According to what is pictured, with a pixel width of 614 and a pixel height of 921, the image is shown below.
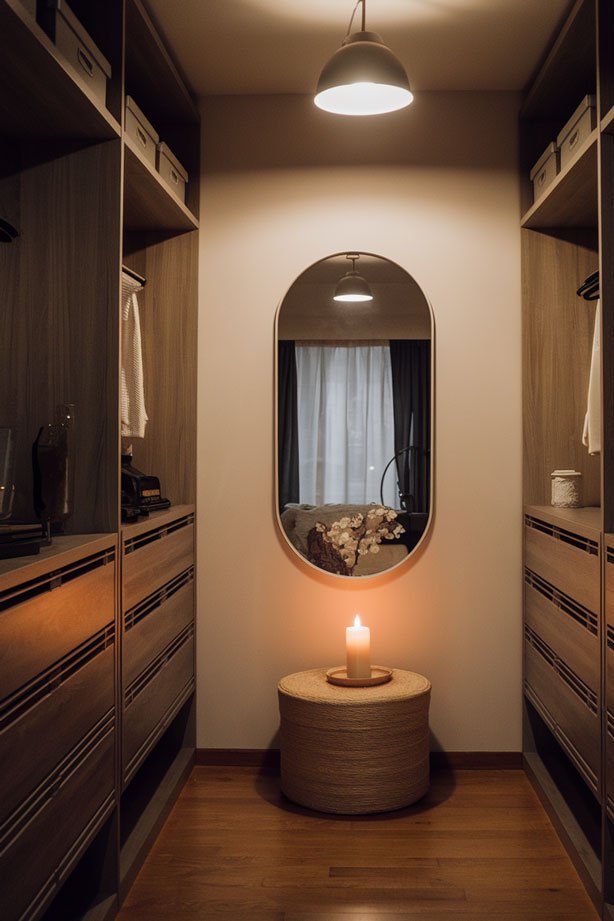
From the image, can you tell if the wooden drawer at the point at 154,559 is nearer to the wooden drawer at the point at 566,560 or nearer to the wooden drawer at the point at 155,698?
the wooden drawer at the point at 155,698

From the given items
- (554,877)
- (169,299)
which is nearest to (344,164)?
(169,299)

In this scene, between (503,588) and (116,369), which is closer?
(116,369)

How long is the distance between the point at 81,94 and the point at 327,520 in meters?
1.81

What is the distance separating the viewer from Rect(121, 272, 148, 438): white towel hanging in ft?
9.68

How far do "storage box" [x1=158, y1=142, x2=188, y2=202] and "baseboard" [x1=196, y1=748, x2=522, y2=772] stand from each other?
210 centimetres

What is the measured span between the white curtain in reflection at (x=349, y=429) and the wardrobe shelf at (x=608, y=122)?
1280 millimetres

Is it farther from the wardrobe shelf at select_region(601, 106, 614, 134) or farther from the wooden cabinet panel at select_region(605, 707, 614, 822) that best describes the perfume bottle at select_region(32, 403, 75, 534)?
the wardrobe shelf at select_region(601, 106, 614, 134)

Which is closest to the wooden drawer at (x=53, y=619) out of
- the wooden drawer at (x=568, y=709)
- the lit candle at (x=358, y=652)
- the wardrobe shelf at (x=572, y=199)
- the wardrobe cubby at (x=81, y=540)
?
the wardrobe cubby at (x=81, y=540)

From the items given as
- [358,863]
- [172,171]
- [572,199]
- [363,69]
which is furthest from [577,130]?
[358,863]

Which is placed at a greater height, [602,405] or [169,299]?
[169,299]

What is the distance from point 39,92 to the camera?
211 cm

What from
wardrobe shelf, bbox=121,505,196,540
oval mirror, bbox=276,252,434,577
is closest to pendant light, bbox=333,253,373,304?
oval mirror, bbox=276,252,434,577

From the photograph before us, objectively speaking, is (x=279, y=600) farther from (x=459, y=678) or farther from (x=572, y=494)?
(x=572, y=494)

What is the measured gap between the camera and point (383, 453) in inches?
134
